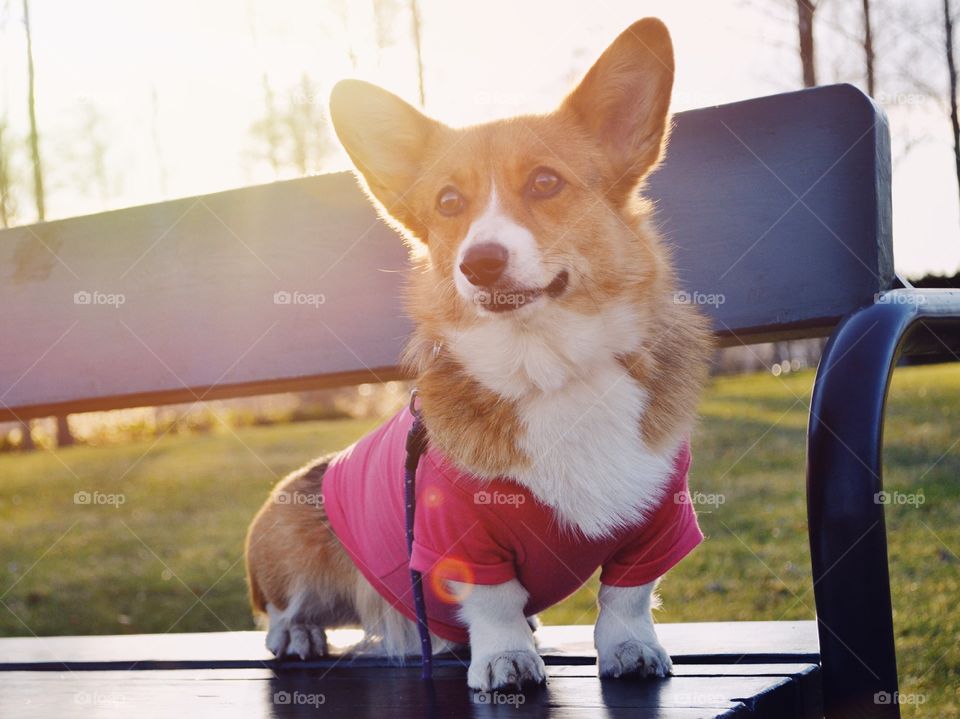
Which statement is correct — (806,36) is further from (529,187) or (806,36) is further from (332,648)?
(332,648)

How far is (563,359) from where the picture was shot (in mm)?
1796

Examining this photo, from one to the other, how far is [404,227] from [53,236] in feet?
3.10

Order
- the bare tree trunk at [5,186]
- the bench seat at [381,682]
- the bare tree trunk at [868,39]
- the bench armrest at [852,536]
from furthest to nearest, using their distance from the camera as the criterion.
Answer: the bare tree trunk at [5,186] < the bare tree trunk at [868,39] < the bench seat at [381,682] < the bench armrest at [852,536]

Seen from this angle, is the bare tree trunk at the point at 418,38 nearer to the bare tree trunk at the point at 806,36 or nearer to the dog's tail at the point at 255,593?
the bare tree trunk at the point at 806,36

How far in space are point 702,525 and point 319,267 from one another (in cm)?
303

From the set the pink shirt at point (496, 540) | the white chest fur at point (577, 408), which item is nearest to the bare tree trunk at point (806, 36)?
the white chest fur at point (577, 408)

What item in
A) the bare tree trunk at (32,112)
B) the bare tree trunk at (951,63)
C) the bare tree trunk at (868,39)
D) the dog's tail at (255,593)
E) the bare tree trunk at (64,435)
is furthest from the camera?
the bare tree trunk at (64,435)

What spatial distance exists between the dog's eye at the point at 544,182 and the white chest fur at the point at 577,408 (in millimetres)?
257

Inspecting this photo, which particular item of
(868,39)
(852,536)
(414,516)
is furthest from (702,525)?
(852,536)

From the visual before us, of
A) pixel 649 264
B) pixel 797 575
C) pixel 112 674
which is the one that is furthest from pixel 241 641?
pixel 797 575

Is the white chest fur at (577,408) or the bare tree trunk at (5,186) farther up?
the bare tree trunk at (5,186)

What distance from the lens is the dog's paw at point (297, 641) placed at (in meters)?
2.03

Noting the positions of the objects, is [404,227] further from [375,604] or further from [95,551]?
[95,551]

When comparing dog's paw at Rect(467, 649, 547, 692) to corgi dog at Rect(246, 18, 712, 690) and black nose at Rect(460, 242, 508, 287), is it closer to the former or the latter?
corgi dog at Rect(246, 18, 712, 690)
